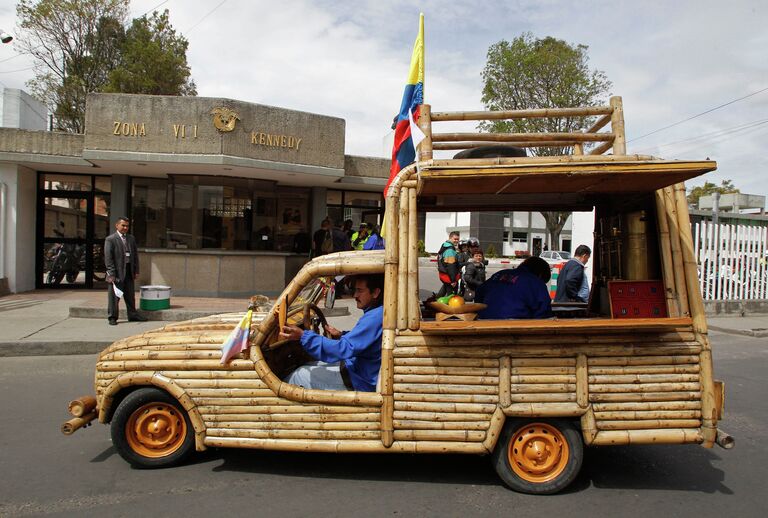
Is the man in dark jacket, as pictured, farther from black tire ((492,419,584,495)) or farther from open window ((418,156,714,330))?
black tire ((492,419,584,495))

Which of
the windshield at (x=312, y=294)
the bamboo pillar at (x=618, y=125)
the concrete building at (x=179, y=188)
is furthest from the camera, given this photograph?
the concrete building at (x=179, y=188)

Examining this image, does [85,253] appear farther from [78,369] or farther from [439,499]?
[439,499]

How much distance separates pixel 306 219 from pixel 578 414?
11.5 m

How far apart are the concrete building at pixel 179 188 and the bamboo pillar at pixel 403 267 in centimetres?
857

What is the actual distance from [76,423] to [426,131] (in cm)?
317

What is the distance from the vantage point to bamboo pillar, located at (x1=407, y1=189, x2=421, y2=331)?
11.1 feet

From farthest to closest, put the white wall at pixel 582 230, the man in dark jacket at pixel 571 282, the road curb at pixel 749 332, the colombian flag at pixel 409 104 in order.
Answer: the white wall at pixel 582 230
the road curb at pixel 749 332
the man in dark jacket at pixel 571 282
the colombian flag at pixel 409 104

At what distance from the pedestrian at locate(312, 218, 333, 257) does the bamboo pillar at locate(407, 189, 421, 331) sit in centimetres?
919

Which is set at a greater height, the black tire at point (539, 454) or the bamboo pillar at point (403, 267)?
the bamboo pillar at point (403, 267)

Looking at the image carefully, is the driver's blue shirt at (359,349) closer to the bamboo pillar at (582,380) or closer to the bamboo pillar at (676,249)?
the bamboo pillar at (582,380)

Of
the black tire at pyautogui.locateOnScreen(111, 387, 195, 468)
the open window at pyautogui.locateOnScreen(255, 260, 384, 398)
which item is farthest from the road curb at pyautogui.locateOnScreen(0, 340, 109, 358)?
the open window at pyautogui.locateOnScreen(255, 260, 384, 398)

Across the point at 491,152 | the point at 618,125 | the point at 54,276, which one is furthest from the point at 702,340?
the point at 54,276

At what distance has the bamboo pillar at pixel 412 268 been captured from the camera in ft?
11.1

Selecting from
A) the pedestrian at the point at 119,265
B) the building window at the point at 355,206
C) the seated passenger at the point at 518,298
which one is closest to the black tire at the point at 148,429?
the seated passenger at the point at 518,298
